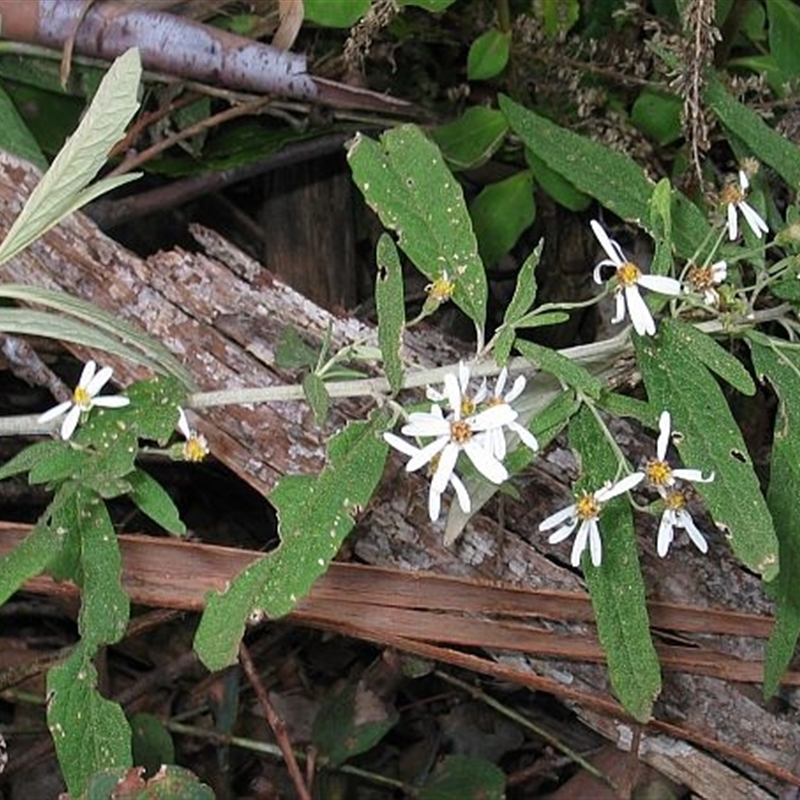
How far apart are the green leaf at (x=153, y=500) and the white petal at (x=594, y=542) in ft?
1.75

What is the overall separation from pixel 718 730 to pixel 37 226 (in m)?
1.29

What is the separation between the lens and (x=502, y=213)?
2557mm

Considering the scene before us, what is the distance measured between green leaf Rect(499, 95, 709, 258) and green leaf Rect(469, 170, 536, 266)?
0.40m

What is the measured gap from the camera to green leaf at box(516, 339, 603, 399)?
1620 millimetres

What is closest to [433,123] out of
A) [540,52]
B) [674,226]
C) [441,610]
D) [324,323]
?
[540,52]

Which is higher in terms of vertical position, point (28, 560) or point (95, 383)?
point (95, 383)

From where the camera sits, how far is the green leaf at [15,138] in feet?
7.62

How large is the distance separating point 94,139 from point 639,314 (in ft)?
2.29

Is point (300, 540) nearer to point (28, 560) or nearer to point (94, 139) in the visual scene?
point (28, 560)

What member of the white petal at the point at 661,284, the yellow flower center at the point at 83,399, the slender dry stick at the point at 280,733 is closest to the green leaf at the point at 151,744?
the slender dry stick at the point at 280,733

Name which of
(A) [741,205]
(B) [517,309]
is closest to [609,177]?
(A) [741,205]

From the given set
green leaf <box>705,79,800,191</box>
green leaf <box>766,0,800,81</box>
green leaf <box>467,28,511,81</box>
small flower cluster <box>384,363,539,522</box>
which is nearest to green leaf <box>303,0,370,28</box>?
green leaf <box>467,28,511,81</box>

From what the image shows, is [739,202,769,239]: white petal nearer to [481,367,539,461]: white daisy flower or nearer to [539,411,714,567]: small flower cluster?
[539,411,714,567]: small flower cluster

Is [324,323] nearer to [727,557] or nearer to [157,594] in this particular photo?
[157,594]
